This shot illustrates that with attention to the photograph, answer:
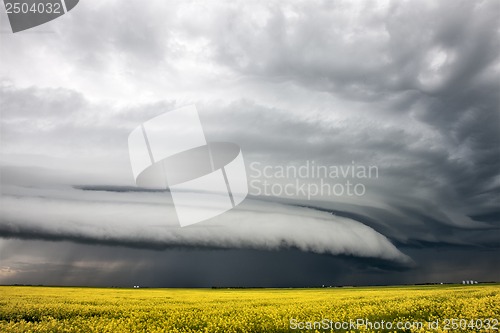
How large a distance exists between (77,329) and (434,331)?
48.5 ft

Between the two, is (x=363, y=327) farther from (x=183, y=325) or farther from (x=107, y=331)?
(x=107, y=331)

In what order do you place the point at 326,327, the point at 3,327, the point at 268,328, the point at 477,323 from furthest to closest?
the point at 3,327, the point at 268,328, the point at 326,327, the point at 477,323

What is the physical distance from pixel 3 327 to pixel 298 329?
13.6 m

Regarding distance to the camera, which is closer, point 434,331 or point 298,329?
point 434,331

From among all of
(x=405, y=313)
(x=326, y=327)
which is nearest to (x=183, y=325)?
(x=326, y=327)

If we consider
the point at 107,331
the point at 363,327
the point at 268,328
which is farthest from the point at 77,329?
the point at 363,327

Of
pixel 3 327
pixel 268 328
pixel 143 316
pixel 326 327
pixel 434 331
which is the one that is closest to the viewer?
pixel 434 331

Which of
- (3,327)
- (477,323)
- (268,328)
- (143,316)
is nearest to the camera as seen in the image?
(477,323)

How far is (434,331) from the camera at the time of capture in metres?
13.0

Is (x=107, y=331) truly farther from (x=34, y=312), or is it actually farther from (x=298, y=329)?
(x=34, y=312)

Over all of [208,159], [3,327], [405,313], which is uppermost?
[208,159]

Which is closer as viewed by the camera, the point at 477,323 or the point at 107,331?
the point at 477,323

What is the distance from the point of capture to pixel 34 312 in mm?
24641

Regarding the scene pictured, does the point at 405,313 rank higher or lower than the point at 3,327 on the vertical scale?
lower
